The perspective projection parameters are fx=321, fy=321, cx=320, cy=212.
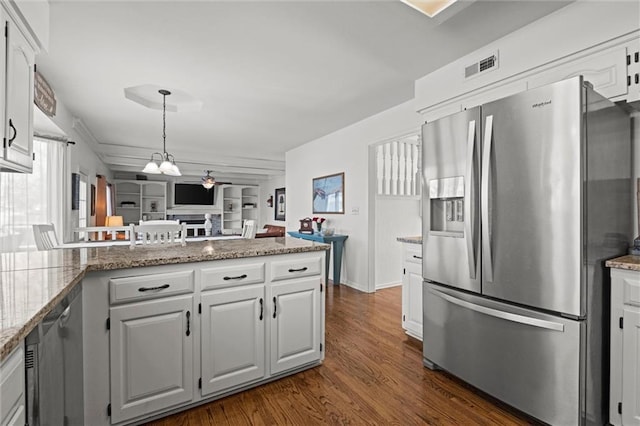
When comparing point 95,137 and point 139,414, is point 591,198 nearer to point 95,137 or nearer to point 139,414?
point 139,414

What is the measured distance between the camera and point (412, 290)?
2904mm

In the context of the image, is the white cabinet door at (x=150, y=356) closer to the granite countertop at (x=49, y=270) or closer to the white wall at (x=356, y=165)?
the granite countertop at (x=49, y=270)

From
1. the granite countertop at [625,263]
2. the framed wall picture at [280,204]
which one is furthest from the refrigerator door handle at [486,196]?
the framed wall picture at [280,204]

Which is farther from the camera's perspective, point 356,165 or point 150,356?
point 356,165

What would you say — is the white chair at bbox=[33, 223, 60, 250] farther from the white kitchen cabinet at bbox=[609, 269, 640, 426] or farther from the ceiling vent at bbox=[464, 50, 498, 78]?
the white kitchen cabinet at bbox=[609, 269, 640, 426]

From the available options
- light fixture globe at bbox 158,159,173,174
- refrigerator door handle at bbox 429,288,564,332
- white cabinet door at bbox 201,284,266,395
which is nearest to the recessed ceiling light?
refrigerator door handle at bbox 429,288,564,332

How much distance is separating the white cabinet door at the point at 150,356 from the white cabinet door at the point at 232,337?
98 mm

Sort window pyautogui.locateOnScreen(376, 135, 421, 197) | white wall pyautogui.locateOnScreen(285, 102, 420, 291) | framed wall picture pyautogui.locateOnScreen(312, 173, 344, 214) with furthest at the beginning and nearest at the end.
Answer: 1. framed wall picture pyautogui.locateOnScreen(312, 173, 344, 214)
2. window pyautogui.locateOnScreen(376, 135, 421, 197)
3. white wall pyautogui.locateOnScreen(285, 102, 420, 291)

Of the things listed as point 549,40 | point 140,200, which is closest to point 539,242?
point 549,40

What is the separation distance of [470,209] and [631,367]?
108 cm

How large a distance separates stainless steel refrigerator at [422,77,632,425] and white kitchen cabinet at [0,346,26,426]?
2108 millimetres

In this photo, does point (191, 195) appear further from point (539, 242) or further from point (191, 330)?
point (539, 242)

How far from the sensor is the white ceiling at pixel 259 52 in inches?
83.7

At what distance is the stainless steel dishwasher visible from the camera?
973 millimetres
